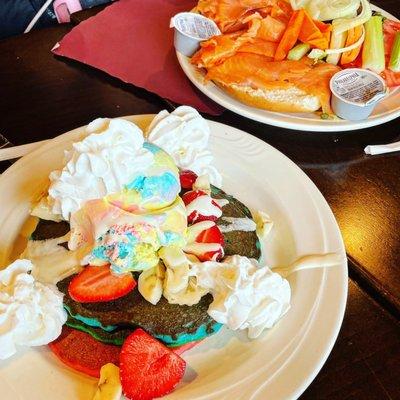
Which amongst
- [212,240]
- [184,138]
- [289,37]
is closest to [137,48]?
[289,37]

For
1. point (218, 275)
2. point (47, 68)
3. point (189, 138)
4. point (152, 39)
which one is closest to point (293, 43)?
point (152, 39)

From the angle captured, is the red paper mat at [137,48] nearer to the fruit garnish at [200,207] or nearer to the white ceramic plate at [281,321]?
the white ceramic plate at [281,321]

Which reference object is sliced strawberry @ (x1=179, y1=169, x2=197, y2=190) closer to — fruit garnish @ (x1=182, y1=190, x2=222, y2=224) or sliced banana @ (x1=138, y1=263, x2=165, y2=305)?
fruit garnish @ (x1=182, y1=190, x2=222, y2=224)

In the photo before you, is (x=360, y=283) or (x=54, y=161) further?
(x=54, y=161)

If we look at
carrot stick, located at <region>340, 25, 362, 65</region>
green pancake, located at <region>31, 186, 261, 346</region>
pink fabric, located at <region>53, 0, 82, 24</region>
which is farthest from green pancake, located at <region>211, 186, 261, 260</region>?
pink fabric, located at <region>53, 0, 82, 24</region>

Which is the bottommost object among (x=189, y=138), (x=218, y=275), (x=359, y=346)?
(x=359, y=346)

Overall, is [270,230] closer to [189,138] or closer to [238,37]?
[189,138]
